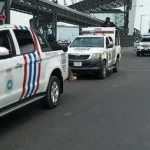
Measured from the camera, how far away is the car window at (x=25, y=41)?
748 cm

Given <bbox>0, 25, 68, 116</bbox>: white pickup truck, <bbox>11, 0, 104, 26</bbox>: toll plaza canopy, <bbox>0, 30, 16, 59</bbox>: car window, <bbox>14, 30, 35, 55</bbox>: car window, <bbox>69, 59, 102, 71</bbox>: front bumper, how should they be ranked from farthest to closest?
<bbox>11, 0, 104, 26</bbox>: toll plaza canopy
<bbox>69, 59, 102, 71</bbox>: front bumper
<bbox>14, 30, 35, 55</bbox>: car window
<bbox>0, 30, 16, 59</bbox>: car window
<bbox>0, 25, 68, 116</bbox>: white pickup truck

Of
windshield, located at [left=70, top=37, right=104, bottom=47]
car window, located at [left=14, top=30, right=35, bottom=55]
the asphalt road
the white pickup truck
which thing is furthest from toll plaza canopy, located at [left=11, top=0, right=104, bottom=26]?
car window, located at [left=14, top=30, right=35, bottom=55]

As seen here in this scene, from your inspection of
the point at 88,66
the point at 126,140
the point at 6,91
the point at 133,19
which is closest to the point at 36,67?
the point at 6,91

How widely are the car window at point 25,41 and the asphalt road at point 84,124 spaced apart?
139cm

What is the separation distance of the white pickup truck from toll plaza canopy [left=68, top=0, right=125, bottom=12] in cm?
5639

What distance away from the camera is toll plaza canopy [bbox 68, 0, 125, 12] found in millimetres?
66387

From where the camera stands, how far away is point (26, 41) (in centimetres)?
786

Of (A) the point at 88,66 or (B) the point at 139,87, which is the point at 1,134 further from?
(A) the point at 88,66

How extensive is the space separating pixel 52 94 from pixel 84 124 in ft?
5.96

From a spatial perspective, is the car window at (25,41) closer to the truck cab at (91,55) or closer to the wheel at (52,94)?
the wheel at (52,94)

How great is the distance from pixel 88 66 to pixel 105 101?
200 inches

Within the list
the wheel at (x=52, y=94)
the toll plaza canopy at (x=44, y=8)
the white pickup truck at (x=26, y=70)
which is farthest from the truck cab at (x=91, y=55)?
the toll plaza canopy at (x=44, y=8)

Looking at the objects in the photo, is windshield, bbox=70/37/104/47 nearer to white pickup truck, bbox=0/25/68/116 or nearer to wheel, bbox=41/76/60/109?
white pickup truck, bbox=0/25/68/116

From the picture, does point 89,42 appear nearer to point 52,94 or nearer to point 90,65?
point 90,65
